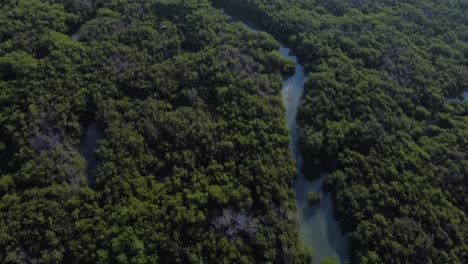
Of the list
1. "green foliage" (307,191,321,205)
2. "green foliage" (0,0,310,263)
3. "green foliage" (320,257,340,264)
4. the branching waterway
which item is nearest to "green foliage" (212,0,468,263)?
the branching waterway

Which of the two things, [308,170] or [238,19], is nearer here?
[308,170]

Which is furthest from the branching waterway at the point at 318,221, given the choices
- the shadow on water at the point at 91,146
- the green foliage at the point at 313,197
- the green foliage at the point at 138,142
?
the shadow on water at the point at 91,146

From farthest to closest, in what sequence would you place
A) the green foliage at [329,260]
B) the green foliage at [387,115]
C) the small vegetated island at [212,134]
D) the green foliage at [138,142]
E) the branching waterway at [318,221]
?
1. the branching waterway at [318,221]
2. the green foliage at [387,115]
3. the green foliage at [329,260]
4. the small vegetated island at [212,134]
5. the green foliage at [138,142]

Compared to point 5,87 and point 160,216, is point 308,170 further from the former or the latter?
point 5,87

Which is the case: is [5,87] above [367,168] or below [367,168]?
below

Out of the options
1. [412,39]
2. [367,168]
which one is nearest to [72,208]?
[367,168]

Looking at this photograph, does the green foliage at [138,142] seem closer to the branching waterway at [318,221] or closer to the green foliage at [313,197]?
the branching waterway at [318,221]
